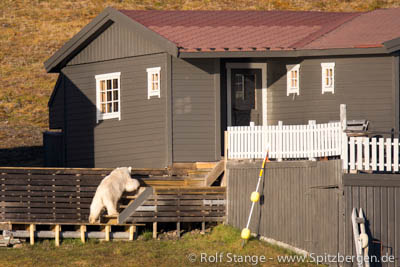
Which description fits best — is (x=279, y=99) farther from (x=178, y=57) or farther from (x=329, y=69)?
(x=178, y=57)

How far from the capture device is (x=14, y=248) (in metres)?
21.0

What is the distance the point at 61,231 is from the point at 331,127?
6.80 m

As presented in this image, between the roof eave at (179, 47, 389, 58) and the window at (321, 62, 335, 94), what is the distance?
725mm

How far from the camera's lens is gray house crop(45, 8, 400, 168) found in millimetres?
24078

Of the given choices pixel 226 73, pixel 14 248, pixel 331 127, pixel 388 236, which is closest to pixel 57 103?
pixel 226 73

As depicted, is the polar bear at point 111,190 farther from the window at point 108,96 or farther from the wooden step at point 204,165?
the window at point 108,96

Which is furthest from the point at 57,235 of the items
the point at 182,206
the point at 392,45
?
the point at 392,45

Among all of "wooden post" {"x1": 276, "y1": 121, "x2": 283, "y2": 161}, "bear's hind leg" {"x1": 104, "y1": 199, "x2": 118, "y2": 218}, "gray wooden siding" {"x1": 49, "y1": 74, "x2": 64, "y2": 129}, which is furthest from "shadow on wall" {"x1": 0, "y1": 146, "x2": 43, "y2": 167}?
"wooden post" {"x1": 276, "y1": 121, "x2": 283, "y2": 161}

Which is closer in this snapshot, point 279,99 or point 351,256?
point 351,256

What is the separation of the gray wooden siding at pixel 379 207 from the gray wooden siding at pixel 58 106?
37.1ft

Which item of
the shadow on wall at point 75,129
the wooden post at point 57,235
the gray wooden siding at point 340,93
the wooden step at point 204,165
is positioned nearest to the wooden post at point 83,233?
the wooden post at point 57,235

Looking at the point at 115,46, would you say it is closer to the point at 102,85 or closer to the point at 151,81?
the point at 102,85

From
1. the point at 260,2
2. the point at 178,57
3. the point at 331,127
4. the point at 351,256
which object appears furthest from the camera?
the point at 260,2

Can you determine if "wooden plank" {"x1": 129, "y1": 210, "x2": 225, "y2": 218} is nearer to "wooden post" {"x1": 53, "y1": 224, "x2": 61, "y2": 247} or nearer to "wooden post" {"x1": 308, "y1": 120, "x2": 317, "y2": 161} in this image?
"wooden post" {"x1": 53, "y1": 224, "x2": 61, "y2": 247}
